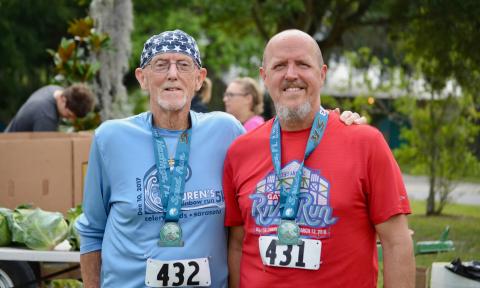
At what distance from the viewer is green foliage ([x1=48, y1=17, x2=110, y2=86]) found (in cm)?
1099

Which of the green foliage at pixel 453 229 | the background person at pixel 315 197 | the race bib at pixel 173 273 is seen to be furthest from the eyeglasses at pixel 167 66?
the green foliage at pixel 453 229

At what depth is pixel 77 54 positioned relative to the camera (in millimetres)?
11086

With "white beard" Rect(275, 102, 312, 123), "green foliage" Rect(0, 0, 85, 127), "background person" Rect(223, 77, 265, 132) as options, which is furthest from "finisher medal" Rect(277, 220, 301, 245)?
"green foliage" Rect(0, 0, 85, 127)

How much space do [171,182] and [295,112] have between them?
624 mm

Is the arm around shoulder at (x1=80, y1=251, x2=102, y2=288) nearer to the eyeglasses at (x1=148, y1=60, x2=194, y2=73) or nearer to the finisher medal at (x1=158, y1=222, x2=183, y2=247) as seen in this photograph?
the finisher medal at (x1=158, y1=222, x2=183, y2=247)

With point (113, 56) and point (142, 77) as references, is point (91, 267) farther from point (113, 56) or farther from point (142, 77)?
point (113, 56)

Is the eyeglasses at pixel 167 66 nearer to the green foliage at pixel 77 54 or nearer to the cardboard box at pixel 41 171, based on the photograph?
the cardboard box at pixel 41 171

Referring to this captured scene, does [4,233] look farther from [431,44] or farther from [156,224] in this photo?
[431,44]

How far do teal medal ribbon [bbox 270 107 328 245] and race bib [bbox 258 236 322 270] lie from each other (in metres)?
0.03

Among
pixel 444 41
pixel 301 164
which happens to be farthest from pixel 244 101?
pixel 301 164

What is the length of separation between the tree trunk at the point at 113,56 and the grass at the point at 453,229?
451cm

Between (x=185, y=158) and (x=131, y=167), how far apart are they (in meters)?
0.24

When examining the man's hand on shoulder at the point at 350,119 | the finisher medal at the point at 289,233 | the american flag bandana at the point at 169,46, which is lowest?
the finisher medal at the point at 289,233

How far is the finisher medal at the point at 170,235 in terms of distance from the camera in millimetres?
3652
